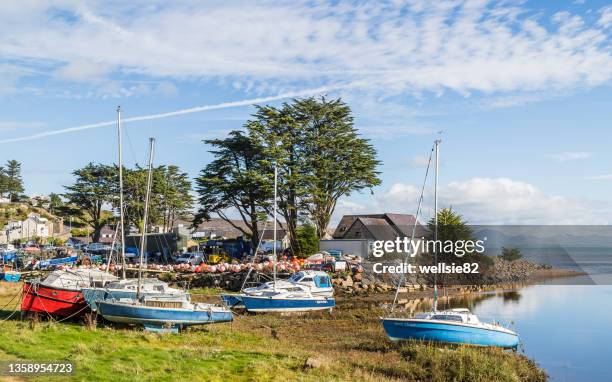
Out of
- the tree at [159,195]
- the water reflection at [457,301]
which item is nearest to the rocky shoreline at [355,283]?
the water reflection at [457,301]

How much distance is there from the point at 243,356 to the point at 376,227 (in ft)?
194

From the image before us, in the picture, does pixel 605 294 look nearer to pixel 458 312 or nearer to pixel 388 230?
pixel 388 230

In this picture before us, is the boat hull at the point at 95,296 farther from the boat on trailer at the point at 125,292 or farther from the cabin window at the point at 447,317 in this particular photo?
the cabin window at the point at 447,317

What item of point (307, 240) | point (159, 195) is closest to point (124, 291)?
point (307, 240)

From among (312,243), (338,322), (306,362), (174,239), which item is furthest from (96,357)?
(174,239)

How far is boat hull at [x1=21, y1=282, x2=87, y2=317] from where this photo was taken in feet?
109

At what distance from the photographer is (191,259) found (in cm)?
7119

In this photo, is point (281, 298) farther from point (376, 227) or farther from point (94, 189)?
point (94, 189)

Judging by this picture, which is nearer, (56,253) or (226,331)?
(226,331)

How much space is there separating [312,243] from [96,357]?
52611 millimetres

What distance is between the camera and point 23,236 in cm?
11600

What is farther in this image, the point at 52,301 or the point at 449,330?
the point at 52,301

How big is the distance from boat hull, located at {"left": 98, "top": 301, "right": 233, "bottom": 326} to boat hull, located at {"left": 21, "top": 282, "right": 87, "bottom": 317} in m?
2.49
